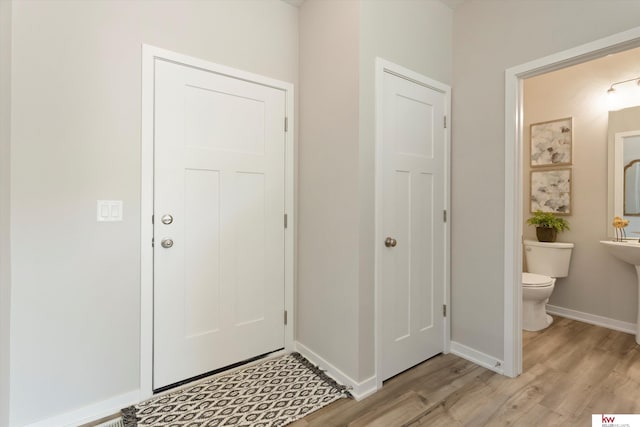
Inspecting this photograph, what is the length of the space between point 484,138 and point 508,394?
1.67 metres

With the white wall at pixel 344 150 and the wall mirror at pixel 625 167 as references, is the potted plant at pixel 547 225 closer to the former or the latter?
the wall mirror at pixel 625 167

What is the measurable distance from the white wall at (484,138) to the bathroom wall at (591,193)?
1571 millimetres

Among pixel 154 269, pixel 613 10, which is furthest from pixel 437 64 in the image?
pixel 154 269

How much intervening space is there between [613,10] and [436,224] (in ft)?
5.03

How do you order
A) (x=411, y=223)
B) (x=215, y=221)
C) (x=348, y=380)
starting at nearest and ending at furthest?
(x=348, y=380) < (x=215, y=221) < (x=411, y=223)

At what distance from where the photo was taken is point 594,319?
2926 millimetres

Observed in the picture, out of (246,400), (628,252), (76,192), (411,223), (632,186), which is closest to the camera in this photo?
(76,192)

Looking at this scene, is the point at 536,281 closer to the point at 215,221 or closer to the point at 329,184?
the point at 329,184

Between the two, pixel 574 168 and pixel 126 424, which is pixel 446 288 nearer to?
pixel 574 168

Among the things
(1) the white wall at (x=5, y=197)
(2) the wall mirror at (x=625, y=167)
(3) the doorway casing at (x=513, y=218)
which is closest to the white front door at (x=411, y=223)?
(3) the doorway casing at (x=513, y=218)

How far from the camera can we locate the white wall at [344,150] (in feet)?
6.10

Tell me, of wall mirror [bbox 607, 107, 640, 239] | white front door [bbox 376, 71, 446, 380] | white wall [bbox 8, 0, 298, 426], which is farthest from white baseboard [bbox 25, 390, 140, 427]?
wall mirror [bbox 607, 107, 640, 239]

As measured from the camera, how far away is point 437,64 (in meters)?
2.28

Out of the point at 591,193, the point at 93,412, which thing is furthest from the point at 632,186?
the point at 93,412
